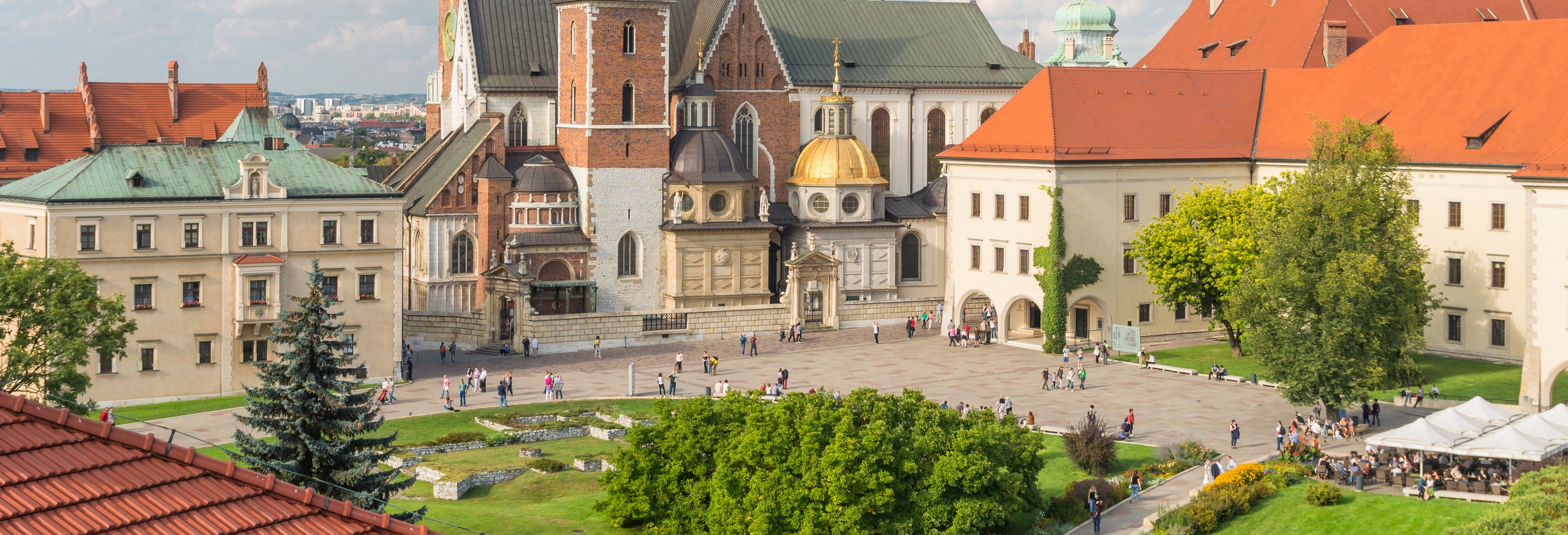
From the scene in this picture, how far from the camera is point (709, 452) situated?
3856 centimetres

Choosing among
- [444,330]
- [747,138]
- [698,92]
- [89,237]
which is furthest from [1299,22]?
[89,237]

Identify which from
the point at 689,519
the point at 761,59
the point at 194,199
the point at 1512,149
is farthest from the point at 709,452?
the point at 761,59

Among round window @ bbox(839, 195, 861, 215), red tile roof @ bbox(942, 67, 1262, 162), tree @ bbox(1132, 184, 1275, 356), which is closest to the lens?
tree @ bbox(1132, 184, 1275, 356)

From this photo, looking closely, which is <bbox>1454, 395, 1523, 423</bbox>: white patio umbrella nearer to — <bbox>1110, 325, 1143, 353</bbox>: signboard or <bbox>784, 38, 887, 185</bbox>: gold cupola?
<bbox>1110, 325, 1143, 353</bbox>: signboard

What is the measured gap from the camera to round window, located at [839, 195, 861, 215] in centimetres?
7925

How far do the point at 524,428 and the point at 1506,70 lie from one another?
122ft

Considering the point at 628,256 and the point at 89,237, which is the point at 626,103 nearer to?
the point at 628,256

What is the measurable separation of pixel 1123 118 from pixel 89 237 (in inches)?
1508

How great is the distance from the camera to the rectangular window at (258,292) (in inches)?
2255

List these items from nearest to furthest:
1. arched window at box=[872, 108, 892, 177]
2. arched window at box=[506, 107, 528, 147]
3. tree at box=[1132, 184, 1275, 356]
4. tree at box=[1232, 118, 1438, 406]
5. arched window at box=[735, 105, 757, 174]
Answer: tree at box=[1232, 118, 1438, 406]
tree at box=[1132, 184, 1275, 356]
arched window at box=[506, 107, 528, 147]
arched window at box=[735, 105, 757, 174]
arched window at box=[872, 108, 892, 177]

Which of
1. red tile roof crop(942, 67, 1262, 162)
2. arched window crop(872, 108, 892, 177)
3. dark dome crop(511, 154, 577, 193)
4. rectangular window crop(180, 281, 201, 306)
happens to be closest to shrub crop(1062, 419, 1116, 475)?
red tile roof crop(942, 67, 1262, 162)

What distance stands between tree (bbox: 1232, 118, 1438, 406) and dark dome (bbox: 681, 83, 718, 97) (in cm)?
3395

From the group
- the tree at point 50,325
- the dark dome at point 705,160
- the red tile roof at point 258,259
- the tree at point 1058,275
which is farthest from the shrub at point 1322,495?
the dark dome at point 705,160

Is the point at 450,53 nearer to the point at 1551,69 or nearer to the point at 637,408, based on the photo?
the point at 637,408
